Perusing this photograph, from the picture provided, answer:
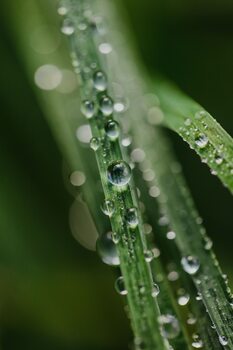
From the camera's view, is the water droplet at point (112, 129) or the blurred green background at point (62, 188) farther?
the blurred green background at point (62, 188)

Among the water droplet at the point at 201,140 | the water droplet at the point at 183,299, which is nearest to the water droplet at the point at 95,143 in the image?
the water droplet at the point at 201,140

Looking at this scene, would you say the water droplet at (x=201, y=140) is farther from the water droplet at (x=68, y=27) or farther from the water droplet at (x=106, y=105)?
the water droplet at (x=68, y=27)

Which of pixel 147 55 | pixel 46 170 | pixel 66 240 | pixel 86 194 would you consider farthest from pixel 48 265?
pixel 147 55

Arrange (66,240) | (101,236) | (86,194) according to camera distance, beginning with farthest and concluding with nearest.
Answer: (66,240), (86,194), (101,236)

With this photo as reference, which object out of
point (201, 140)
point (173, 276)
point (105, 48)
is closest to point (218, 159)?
point (201, 140)

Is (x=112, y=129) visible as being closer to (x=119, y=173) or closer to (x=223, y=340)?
(x=119, y=173)

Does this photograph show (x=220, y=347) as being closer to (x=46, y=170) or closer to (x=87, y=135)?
(x=87, y=135)
